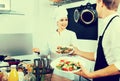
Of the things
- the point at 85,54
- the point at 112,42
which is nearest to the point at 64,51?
the point at 85,54

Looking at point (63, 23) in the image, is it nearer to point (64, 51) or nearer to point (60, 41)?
→ point (60, 41)

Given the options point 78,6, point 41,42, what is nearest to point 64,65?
point 78,6

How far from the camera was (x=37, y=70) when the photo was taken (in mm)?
1653

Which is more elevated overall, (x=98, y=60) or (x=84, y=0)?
(x=84, y=0)

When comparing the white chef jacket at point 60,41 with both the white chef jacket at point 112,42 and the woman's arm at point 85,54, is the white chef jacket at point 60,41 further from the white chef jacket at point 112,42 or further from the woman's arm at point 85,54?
the white chef jacket at point 112,42

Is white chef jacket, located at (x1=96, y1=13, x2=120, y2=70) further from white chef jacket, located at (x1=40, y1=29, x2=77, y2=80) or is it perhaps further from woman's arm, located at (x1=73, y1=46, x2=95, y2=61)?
white chef jacket, located at (x1=40, y1=29, x2=77, y2=80)

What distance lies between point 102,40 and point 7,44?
1589 millimetres

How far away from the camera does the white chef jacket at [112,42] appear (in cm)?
154

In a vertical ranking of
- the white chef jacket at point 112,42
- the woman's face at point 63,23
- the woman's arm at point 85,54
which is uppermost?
the woman's face at point 63,23

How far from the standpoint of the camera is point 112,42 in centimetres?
157

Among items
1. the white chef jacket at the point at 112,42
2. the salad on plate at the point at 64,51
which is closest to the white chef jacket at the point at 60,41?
the salad on plate at the point at 64,51

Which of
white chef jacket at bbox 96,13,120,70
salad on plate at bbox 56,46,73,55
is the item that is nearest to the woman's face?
salad on plate at bbox 56,46,73,55

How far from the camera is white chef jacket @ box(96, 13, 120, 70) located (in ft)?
5.05

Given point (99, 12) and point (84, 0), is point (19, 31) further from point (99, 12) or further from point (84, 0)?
point (99, 12)
